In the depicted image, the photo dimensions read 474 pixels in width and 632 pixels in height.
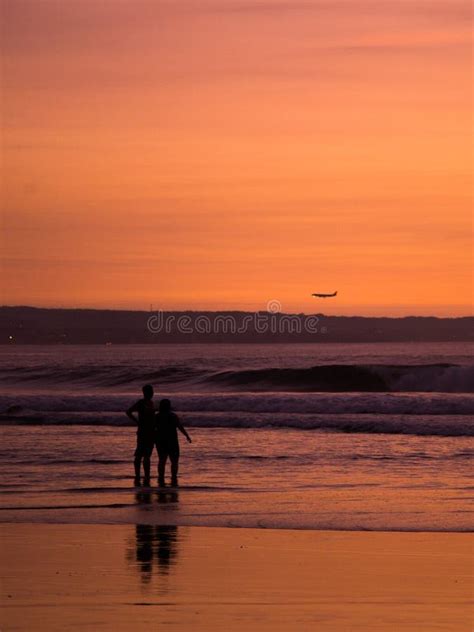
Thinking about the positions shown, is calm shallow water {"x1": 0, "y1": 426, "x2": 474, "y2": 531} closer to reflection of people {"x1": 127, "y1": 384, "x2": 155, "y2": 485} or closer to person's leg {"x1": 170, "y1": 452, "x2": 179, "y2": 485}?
person's leg {"x1": 170, "y1": 452, "x2": 179, "y2": 485}

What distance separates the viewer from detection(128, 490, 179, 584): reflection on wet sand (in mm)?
10031

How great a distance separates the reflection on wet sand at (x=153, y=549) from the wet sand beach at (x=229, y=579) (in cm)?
1

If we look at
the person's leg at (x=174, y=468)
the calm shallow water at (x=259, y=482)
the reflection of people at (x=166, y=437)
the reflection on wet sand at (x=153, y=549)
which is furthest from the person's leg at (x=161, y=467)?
the reflection on wet sand at (x=153, y=549)

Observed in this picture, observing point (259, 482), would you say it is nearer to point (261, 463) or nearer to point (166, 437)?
point (166, 437)

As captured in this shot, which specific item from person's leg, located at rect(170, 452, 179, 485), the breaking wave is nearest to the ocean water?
person's leg, located at rect(170, 452, 179, 485)

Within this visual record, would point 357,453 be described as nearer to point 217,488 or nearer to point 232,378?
point 217,488

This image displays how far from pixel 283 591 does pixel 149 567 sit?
158cm

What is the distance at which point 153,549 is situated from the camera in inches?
439

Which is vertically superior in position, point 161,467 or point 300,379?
point 300,379

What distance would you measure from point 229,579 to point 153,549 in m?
1.76

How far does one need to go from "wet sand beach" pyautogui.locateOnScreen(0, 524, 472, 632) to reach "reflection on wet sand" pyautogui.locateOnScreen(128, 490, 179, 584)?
13 millimetres

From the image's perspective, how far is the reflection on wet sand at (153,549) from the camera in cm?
1003

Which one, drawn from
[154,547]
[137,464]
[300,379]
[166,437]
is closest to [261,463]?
[166,437]

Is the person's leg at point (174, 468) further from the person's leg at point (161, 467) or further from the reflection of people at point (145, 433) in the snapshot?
the reflection of people at point (145, 433)
